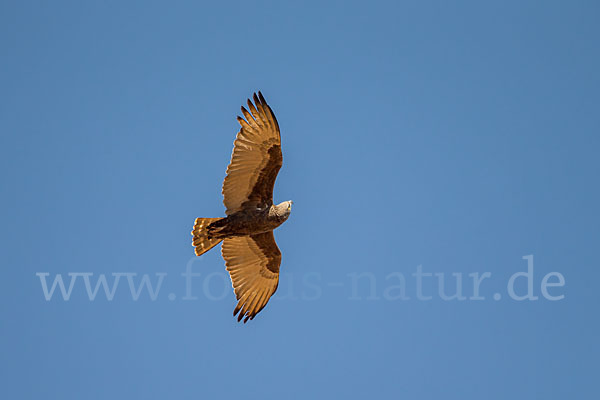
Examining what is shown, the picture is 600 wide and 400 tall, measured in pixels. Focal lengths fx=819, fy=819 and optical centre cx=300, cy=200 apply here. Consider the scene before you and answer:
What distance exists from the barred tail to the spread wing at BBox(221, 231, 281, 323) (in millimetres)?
1135

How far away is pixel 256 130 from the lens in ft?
50.6

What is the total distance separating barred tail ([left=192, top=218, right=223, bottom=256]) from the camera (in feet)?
52.5

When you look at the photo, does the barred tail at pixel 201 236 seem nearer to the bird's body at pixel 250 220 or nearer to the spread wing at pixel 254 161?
the bird's body at pixel 250 220

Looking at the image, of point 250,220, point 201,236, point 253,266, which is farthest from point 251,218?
point 253,266

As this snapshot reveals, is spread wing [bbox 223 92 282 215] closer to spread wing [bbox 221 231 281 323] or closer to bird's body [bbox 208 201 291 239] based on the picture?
bird's body [bbox 208 201 291 239]

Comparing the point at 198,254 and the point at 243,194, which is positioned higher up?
the point at 243,194

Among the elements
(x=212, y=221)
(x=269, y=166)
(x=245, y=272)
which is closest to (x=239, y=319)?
(x=245, y=272)

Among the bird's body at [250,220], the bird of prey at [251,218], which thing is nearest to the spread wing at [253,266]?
the bird of prey at [251,218]

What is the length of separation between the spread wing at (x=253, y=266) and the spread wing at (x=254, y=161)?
4.15 ft

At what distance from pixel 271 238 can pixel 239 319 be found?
180 cm

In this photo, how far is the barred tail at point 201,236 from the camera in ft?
52.5

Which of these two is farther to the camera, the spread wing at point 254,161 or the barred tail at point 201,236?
the barred tail at point 201,236

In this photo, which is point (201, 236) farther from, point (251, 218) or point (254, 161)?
point (254, 161)

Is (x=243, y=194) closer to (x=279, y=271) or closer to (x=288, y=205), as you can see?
(x=288, y=205)
